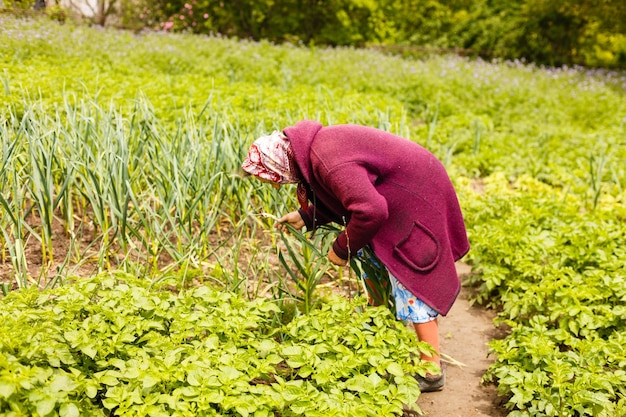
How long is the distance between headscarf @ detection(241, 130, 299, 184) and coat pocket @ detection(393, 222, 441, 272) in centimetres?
51

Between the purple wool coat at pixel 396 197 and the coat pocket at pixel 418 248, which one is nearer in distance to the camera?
the purple wool coat at pixel 396 197

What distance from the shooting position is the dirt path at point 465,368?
2650 mm

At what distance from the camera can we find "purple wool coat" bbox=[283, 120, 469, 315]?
2426 millimetres

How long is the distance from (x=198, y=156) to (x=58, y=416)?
1908 millimetres

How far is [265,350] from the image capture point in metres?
2.20

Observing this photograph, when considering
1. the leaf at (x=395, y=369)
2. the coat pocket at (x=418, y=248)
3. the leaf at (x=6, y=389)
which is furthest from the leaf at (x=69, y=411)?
the coat pocket at (x=418, y=248)

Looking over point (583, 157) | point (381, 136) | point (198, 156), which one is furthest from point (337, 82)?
point (381, 136)

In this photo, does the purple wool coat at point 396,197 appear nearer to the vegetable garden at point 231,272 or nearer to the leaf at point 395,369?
the vegetable garden at point 231,272

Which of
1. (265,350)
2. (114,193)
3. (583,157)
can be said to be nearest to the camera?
(265,350)

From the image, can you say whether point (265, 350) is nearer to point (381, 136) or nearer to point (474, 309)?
point (381, 136)

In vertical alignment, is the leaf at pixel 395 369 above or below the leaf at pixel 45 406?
below

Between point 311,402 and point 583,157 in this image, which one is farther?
point 583,157

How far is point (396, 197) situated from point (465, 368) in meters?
1.00

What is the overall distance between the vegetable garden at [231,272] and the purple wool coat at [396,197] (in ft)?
0.82
